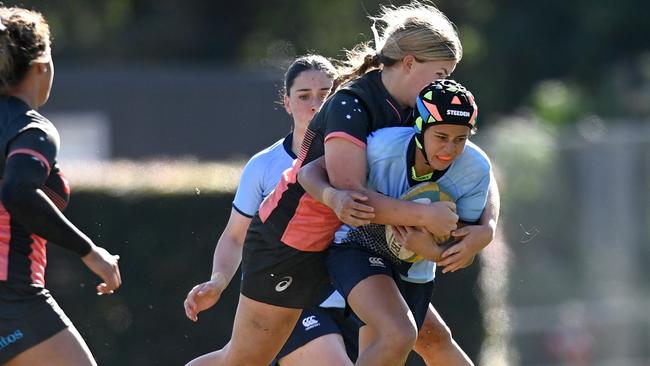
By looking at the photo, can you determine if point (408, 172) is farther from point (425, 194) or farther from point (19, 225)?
point (19, 225)

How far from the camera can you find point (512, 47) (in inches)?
1096

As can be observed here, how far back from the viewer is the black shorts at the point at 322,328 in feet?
20.3

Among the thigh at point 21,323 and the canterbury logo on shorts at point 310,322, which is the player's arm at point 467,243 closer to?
the canterbury logo on shorts at point 310,322

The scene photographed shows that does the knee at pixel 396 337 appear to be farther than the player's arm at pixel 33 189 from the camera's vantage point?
Yes

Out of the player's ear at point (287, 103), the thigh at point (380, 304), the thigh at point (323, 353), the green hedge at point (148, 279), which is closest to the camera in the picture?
the thigh at point (380, 304)

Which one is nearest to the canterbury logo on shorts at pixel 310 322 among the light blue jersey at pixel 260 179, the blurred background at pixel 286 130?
the light blue jersey at pixel 260 179

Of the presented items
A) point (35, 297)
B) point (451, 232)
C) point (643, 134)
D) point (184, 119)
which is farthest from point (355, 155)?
point (184, 119)

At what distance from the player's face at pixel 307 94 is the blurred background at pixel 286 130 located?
2.62 m

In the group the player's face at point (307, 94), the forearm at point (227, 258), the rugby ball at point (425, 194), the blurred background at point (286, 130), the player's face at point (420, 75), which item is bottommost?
the blurred background at point (286, 130)

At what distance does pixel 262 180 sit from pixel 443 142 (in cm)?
146

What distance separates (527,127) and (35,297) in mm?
13532

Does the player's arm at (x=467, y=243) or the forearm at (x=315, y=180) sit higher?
the forearm at (x=315, y=180)

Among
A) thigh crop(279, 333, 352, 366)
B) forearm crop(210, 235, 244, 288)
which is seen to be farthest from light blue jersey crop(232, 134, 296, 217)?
thigh crop(279, 333, 352, 366)

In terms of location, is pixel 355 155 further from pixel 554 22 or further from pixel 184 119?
pixel 554 22
